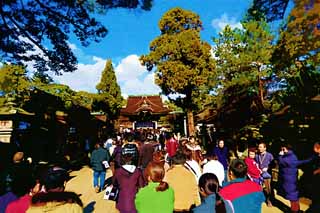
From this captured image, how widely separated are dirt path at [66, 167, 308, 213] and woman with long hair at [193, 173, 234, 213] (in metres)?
4.75

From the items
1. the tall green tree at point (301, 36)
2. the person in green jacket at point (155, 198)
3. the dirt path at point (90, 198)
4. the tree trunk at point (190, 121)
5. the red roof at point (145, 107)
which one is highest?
the red roof at point (145, 107)

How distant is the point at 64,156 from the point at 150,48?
42.1 ft

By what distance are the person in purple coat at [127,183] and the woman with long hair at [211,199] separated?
4.01 ft

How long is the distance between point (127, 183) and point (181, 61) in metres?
22.2

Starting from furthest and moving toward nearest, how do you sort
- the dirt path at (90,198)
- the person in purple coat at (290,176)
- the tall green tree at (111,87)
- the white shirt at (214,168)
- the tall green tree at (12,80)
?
the tall green tree at (111,87) < the tall green tree at (12,80) < the dirt path at (90,198) < the person in purple coat at (290,176) < the white shirt at (214,168)

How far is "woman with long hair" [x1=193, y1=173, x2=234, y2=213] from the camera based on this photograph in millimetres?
2908

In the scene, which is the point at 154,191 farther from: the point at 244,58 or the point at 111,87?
the point at 111,87

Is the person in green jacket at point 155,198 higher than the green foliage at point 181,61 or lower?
lower

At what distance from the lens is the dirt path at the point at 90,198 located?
7569mm

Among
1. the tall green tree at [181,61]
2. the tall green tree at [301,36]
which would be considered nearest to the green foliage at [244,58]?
the tall green tree at [301,36]

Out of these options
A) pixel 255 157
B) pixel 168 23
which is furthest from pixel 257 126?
pixel 168 23

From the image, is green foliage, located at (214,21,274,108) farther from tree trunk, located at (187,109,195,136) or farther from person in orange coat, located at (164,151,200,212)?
person in orange coat, located at (164,151,200,212)

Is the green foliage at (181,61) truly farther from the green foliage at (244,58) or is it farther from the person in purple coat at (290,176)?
the person in purple coat at (290,176)

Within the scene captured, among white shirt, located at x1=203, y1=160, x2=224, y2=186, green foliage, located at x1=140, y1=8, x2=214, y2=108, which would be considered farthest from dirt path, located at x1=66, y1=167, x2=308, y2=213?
green foliage, located at x1=140, y1=8, x2=214, y2=108
